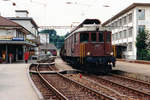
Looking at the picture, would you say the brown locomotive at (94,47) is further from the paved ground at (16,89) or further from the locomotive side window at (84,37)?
the paved ground at (16,89)

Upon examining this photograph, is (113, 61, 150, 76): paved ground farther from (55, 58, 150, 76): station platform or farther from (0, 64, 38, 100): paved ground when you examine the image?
(0, 64, 38, 100): paved ground

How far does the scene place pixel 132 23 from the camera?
46.6 m

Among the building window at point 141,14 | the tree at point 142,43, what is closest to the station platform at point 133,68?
the tree at point 142,43

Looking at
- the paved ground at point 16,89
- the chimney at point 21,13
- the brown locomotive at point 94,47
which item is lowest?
the paved ground at point 16,89

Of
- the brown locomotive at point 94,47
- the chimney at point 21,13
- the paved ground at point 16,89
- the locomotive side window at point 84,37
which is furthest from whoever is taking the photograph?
the chimney at point 21,13

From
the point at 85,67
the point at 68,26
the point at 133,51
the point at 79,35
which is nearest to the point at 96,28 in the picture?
the point at 79,35

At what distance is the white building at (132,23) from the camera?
4509 cm

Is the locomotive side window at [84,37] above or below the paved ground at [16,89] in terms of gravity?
above

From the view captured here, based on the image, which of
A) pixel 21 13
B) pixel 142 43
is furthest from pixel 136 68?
pixel 21 13

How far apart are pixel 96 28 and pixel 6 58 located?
58.3 ft

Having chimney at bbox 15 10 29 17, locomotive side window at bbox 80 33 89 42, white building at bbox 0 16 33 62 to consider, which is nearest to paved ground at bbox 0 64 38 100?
locomotive side window at bbox 80 33 89 42

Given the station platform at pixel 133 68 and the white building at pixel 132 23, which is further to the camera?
the white building at pixel 132 23

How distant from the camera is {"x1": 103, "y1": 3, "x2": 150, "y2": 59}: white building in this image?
45094mm

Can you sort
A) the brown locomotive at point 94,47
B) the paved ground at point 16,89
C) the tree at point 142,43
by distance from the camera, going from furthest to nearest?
the tree at point 142,43 → the brown locomotive at point 94,47 → the paved ground at point 16,89
